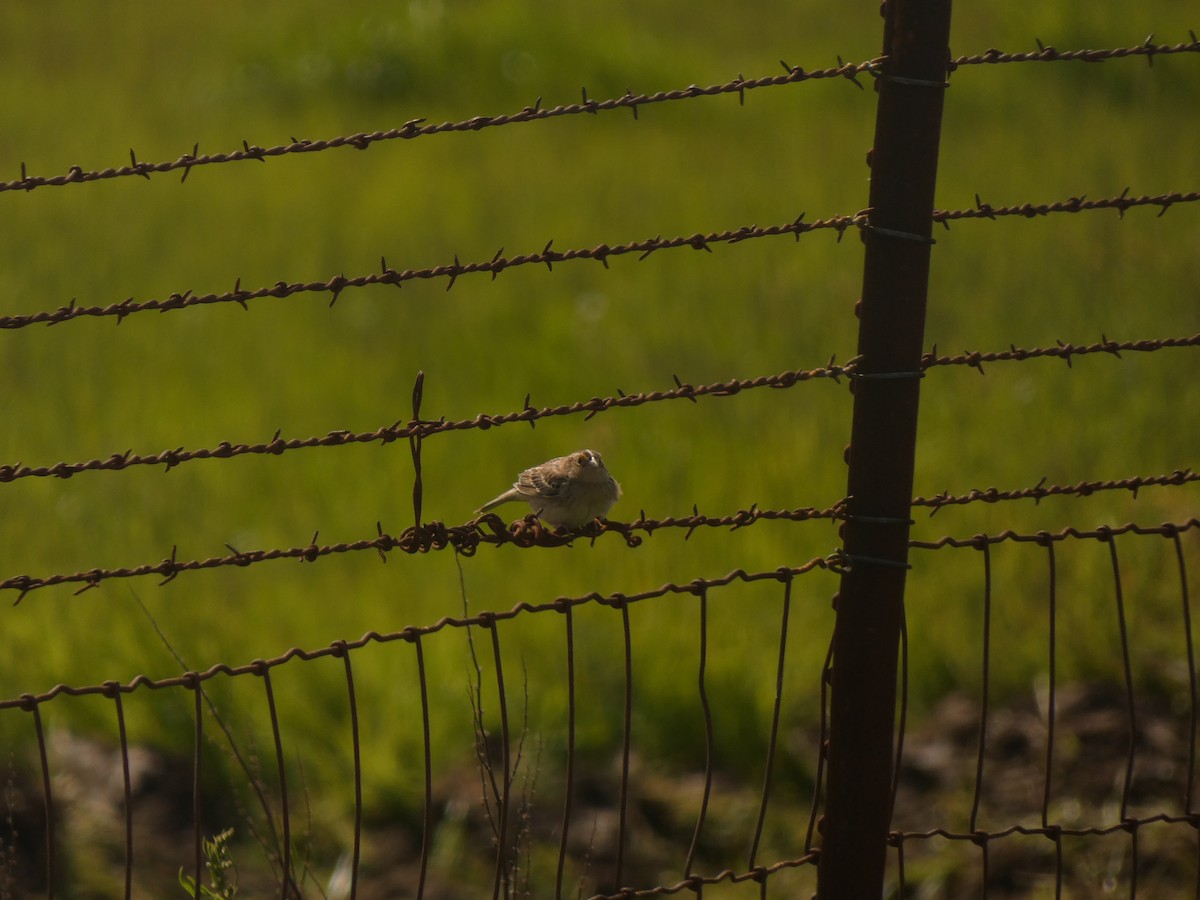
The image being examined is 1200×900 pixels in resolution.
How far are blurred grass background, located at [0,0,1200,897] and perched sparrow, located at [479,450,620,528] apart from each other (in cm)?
163

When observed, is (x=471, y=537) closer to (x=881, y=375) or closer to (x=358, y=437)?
(x=358, y=437)

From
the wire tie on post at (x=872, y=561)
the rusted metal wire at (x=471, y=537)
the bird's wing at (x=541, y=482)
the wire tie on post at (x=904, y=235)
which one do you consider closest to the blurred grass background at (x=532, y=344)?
the bird's wing at (x=541, y=482)

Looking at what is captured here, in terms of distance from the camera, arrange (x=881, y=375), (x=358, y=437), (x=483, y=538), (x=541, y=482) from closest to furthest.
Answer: (x=358, y=437)
(x=881, y=375)
(x=483, y=538)
(x=541, y=482)

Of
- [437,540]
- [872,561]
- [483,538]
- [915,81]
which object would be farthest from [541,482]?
[915,81]

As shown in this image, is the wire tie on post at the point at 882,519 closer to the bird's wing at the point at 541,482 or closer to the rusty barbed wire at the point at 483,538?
the rusty barbed wire at the point at 483,538

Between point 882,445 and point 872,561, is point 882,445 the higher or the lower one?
the higher one

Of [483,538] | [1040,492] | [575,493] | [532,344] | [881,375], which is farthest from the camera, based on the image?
[532,344]

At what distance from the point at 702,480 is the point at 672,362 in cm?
156

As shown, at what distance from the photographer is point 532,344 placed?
9078mm

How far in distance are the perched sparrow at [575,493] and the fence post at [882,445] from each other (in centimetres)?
103

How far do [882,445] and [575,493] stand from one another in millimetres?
1201

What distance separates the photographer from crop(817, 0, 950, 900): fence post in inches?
116

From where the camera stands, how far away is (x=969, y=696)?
5918mm

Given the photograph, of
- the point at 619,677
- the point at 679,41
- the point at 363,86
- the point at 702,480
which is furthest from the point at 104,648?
the point at 679,41
